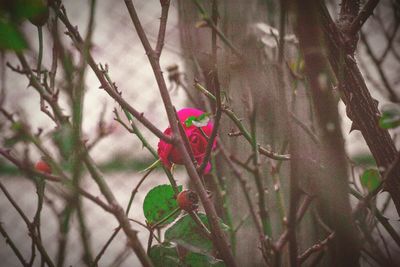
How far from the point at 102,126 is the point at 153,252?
0.46 ft

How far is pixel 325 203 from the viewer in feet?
0.81

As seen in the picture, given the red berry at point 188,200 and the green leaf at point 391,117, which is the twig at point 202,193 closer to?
the red berry at point 188,200

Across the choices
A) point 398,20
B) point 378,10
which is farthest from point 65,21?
point 378,10

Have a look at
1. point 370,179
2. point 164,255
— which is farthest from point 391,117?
point 164,255

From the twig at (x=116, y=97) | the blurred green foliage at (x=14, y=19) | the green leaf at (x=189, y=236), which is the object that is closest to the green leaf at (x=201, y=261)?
the green leaf at (x=189, y=236)

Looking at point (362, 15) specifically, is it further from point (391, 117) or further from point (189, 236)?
point (189, 236)

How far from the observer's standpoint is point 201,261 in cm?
40

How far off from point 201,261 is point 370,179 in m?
0.19

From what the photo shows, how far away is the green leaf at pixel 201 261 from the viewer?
397 mm

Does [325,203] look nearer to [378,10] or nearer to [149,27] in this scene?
[149,27]

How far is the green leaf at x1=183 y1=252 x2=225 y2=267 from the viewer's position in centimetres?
40

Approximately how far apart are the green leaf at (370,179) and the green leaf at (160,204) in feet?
0.64

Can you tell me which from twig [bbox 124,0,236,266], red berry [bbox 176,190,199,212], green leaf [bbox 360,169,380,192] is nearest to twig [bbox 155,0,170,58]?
twig [bbox 124,0,236,266]

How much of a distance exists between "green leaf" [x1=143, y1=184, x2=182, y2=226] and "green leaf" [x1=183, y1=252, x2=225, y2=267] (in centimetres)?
5
